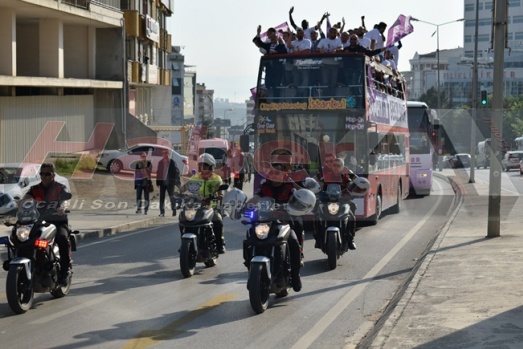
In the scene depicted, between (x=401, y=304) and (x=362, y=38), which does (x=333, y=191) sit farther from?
(x=362, y=38)

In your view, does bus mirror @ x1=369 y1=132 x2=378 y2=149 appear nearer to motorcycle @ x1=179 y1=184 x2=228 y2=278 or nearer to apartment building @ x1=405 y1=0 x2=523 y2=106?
motorcycle @ x1=179 y1=184 x2=228 y2=278

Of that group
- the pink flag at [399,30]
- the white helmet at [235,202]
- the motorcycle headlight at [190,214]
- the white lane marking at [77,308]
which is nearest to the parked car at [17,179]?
the pink flag at [399,30]

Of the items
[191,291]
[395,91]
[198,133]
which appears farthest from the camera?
[198,133]

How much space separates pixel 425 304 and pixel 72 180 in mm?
26145

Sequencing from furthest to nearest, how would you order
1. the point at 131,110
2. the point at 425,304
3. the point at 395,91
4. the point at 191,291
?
the point at 131,110, the point at 395,91, the point at 191,291, the point at 425,304

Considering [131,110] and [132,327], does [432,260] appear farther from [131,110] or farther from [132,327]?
[131,110]

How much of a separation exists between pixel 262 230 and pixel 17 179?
51.3 feet

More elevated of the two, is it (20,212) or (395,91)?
(395,91)

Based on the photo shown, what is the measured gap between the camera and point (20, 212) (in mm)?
11328

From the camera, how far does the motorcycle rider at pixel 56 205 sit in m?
11.8

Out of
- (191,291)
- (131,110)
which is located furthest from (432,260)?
(131,110)

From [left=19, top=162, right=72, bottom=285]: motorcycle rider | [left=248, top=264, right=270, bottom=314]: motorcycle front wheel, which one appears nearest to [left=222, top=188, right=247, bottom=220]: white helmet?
[left=248, top=264, right=270, bottom=314]: motorcycle front wheel

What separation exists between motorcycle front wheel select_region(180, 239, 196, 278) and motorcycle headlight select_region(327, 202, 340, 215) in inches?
93.7

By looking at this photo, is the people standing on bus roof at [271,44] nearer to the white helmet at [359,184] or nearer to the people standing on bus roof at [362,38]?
the people standing on bus roof at [362,38]
